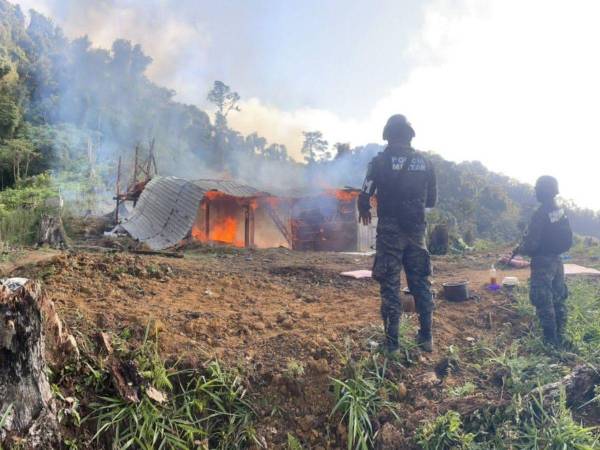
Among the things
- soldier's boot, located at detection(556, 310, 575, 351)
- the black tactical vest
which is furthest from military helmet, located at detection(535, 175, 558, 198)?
the black tactical vest

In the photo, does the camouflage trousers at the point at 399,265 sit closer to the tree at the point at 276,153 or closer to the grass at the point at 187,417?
the grass at the point at 187,417

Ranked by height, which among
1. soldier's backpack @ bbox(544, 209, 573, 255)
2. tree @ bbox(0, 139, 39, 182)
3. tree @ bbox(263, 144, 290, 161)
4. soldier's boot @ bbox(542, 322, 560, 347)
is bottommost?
soldier's boot @ bbox(542, 322, 560, 347)

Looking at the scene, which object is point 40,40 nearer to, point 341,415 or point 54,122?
point 54,122

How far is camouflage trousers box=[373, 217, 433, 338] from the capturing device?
358cm

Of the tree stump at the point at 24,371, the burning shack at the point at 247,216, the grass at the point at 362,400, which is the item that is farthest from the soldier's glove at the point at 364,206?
Answer: the burning shack at the point at 247,216

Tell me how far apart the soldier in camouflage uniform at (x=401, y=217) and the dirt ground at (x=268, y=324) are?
0.49 meters

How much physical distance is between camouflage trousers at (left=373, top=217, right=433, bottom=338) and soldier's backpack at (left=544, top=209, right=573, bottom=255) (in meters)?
1.36

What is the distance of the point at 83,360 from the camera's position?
256cm

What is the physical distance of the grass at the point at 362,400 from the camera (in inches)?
105

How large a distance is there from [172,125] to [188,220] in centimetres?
4005

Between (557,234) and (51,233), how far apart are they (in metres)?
10.2

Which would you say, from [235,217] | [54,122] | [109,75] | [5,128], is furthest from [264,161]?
[235,217]

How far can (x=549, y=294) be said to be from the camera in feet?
13.4

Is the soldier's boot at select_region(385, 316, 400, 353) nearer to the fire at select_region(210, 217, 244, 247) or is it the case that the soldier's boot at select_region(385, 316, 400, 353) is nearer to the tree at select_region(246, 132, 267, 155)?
the fire at select_region(210, 217, 244, 247)
